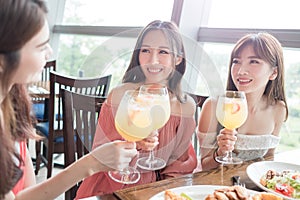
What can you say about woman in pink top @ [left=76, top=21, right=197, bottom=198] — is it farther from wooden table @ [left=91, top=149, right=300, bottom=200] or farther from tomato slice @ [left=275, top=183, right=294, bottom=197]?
tomato slice @ [left=275, top=183, right=294, bottom=197]

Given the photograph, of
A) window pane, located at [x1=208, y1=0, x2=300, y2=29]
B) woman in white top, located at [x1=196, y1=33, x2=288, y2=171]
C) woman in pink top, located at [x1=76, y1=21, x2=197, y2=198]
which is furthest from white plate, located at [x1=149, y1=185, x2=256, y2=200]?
window pane, located at [x1=208, y1=0, x2=300, y2=29]

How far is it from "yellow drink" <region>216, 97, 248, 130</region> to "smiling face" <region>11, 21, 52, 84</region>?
73 cm

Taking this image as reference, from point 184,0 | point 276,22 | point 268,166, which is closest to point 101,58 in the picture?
point 268,166

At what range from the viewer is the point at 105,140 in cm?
128

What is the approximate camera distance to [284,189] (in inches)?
41.8

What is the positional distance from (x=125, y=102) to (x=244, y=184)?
49cm

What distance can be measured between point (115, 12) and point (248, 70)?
8.21 feet

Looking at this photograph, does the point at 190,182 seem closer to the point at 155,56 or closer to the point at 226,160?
the point at 226,160

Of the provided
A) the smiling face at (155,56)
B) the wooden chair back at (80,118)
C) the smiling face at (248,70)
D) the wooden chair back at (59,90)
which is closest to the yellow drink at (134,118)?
the smiling face at (155,56)

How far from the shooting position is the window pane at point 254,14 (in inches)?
86.7

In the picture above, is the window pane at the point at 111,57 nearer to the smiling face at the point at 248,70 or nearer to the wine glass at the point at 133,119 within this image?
the wine glass at the point at 133,119

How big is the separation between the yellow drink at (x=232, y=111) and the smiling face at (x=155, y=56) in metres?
0.25

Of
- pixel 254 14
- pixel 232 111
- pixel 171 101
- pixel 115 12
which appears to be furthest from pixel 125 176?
pixel 115 12

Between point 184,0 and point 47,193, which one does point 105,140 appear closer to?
point 47,193
